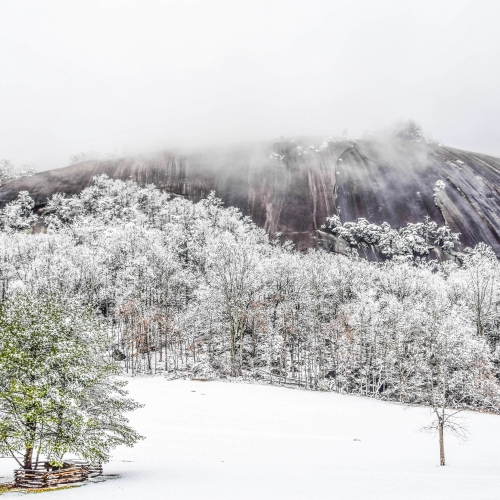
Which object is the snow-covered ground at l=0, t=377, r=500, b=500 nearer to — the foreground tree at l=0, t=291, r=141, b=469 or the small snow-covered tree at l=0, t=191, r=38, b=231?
the foreground tree at l=0, t=291, r=141, b=469

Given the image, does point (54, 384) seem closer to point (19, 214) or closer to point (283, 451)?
point (283, 451)

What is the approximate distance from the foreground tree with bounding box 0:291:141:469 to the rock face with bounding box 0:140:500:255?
83590 millimetres

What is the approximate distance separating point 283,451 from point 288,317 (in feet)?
87.2

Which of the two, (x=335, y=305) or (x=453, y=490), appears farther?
(x=335, y=305)

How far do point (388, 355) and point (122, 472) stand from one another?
31.3 m

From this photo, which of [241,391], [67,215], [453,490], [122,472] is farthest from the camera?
[67,215]

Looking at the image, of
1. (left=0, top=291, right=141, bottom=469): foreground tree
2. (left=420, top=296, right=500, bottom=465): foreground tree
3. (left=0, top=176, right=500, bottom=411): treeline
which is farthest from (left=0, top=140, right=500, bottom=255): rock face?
(left=0, top=291, right=141, bottom=469): foreground tree

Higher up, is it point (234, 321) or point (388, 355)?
point (234, 321)

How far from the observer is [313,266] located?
49.7 meters

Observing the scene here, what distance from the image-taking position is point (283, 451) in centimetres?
1964

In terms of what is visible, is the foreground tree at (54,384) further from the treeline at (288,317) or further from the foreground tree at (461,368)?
the foreground tree at (461,368)

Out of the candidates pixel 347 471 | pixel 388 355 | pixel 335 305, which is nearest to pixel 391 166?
pixel 335 305

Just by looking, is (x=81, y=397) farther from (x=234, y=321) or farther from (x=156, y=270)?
(x=156, y=270)

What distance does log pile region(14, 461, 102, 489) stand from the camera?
1159 cm
